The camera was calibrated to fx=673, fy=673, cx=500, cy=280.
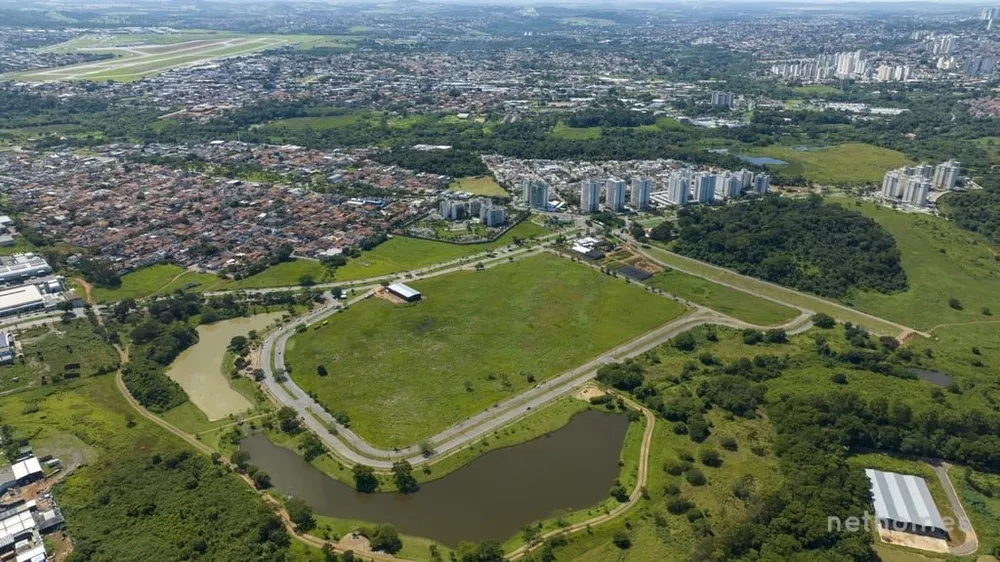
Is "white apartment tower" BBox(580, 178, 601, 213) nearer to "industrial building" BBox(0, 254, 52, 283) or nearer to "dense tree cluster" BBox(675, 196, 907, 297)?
"dense tree cluster" BBox(675, 196, 907, 297)

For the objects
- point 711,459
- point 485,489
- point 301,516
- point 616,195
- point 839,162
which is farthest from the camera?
point 839,162

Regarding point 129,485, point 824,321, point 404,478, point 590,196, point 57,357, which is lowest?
point 824,321

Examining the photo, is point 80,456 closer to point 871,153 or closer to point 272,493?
point 272,493

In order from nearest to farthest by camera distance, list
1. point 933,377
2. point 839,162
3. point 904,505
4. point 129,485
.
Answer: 1. point 904,505
2. point 129,485
3. point 933,377
4. point 839,162

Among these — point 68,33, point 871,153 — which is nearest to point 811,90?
point 871,153

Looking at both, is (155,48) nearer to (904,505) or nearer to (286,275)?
(286,275)

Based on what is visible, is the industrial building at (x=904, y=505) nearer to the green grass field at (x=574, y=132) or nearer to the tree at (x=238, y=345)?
the tree at (x=238, y=345)

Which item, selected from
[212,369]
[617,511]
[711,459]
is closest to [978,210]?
[711,459]
